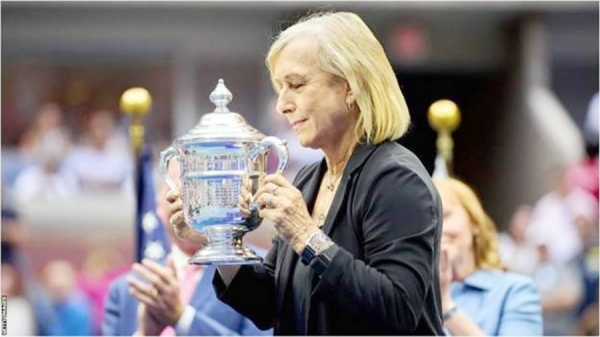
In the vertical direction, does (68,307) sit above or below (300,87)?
below

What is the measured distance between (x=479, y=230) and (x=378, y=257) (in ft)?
5.60

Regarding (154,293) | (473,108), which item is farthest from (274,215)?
(473,108)

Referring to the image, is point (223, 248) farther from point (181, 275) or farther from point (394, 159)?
point (181, 275)

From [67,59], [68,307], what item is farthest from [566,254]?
[67,59]

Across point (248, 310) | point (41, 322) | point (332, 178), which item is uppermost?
point (332, 178)

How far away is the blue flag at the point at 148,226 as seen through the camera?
5.41 m

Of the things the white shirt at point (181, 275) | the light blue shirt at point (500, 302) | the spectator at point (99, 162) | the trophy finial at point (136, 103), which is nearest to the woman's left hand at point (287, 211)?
the white shirt at point (181, 275)

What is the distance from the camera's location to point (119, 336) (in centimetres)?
507

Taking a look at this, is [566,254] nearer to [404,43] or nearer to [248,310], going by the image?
[404,43]

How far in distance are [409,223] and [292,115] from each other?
31 cm

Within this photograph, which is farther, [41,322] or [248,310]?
[41,322]

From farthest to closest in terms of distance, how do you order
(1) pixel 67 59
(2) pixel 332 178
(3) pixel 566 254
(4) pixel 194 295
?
(1) pixel 67 59 → (3) pixel 566 254 → (4) pixel 194 295 → (2) pixel 332 178

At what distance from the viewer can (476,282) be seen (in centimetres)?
529

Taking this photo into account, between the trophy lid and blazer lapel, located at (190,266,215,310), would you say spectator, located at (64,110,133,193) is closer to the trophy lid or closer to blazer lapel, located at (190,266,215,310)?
blazer lapel, located at (190,266,215,310)
